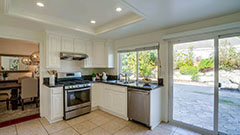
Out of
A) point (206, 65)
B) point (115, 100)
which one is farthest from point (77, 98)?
point (206, 65)

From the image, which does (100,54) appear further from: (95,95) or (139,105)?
(139,105)

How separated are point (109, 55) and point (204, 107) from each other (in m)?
3.04

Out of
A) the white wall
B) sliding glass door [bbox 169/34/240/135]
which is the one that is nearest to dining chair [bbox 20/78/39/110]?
Answer: the white wall

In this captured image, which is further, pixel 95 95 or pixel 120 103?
pixel 95 95

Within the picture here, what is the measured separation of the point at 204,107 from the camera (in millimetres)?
2486

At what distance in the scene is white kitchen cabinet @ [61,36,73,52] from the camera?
3.32 meters

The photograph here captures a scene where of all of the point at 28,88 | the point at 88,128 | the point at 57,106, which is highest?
the point at 28,88

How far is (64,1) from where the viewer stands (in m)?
1.92

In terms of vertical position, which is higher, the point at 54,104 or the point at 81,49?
the point at 81,49

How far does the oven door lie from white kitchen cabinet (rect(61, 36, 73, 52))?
1273mm

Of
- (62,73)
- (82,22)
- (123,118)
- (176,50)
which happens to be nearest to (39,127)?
(62,73)

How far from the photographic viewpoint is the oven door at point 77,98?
2.97 meters

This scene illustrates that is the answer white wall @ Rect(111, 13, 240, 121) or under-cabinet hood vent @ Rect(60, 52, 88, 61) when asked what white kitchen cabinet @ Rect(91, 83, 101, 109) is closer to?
under-cabinet hood vent @ Rect(60, 52, 88, 61)

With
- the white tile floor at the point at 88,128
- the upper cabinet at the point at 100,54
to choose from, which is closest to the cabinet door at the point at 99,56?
the upper cabinet at the point at 100,54
